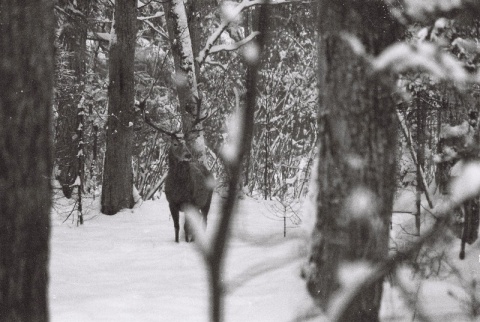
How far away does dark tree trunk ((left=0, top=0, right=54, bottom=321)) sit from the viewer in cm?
283

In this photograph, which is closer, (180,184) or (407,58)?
(407,58)

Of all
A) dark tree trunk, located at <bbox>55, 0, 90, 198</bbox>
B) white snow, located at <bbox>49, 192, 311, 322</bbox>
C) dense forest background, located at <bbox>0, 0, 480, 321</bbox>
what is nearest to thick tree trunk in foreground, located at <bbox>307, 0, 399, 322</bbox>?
dense forest background, located at <bbox>0, 0, 480, 321</bbox>

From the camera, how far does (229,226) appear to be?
81cm

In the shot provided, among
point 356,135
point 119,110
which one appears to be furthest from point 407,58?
point 119,110

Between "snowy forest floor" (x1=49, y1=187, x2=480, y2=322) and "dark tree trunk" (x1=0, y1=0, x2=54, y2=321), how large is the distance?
0.80 m

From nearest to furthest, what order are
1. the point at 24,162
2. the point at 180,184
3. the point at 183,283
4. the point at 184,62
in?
the point at 24,162
the point at 183,283
the point at 180,184
the point at 184,62

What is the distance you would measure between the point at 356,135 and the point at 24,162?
2.53m

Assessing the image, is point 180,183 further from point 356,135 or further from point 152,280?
point 356,135

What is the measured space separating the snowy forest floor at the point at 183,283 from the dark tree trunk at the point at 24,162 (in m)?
0.80

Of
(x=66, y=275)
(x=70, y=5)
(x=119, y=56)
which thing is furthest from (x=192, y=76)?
(x=66, y=275)

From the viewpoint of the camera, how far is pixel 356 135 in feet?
15.0

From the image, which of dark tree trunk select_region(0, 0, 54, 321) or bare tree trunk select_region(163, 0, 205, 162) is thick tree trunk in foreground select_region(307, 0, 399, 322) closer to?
dark tree trunk select_region(0, 0, 54, 321)

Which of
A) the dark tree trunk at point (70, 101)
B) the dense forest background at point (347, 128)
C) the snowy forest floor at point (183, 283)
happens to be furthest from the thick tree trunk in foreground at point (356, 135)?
the dark tree trunk at point (70, 101)

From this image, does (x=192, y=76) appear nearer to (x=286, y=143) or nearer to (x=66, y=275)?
(x=66, y=275)
